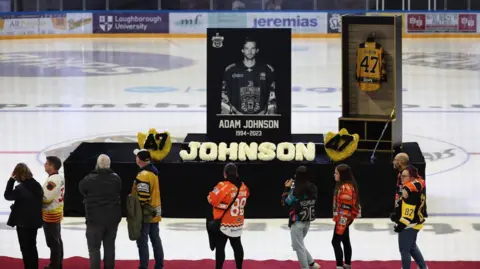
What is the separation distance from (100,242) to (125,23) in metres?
30.7

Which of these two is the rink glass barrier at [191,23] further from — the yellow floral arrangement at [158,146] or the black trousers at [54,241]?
the black trousers at [54,241]

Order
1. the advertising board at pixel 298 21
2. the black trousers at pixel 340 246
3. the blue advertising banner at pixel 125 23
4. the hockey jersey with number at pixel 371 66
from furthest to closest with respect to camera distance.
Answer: the blue advertising banner at pixel 125 23, the advertising board at pixel 298 21, the hockey jersey with number at pixel 371 66, the black trousers at pixel 340 246

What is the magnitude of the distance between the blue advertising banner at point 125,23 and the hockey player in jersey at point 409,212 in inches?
1213

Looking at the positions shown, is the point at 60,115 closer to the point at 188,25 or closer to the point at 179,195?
the point at 179,195

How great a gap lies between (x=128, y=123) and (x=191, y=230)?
27.5 feet

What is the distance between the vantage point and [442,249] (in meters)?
11.3

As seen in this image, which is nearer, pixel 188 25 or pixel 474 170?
pixel 474 170

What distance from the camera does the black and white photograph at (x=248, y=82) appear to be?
13.3 metres

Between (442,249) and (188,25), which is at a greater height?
(188,25)

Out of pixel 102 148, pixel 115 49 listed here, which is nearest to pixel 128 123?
pixel 102 148

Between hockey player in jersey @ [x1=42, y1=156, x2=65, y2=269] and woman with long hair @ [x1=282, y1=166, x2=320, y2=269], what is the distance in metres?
2.11

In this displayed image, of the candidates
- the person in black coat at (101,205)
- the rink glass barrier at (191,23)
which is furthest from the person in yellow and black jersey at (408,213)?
the rink glass barrier at (191,23)

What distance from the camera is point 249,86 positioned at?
13375 mm

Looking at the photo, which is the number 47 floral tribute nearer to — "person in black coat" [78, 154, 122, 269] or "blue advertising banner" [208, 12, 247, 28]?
"person in black coat" [78, 154, 122, 269]
